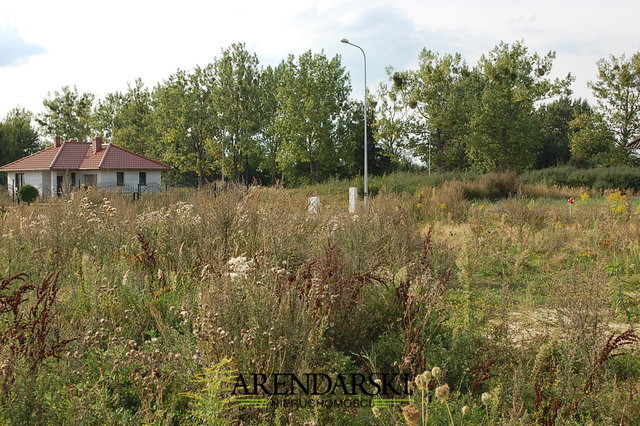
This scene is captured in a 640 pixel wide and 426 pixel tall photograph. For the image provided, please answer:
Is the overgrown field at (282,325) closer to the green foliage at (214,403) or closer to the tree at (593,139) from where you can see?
the green foliage at (214,403)

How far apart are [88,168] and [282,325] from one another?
41829mm

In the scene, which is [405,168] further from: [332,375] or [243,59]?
[332,375]

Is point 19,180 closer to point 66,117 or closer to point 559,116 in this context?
point 66,117

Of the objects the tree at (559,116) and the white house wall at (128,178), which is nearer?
the white house wall at (128,178)

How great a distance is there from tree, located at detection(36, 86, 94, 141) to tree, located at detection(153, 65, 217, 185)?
1286cm

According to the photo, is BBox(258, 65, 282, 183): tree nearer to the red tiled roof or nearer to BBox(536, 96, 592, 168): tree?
the red tiled roof

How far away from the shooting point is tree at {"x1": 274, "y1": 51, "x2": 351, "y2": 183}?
39.0 metres

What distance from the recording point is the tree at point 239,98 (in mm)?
42156

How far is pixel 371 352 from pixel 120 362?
68.7 inches

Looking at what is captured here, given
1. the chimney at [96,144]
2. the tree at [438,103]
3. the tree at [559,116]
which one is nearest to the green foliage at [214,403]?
the tree at [438,103]

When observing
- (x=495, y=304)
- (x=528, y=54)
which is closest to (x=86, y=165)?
(x=528, y=54)

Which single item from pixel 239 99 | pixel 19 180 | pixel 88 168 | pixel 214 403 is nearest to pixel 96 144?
pixel 88 168

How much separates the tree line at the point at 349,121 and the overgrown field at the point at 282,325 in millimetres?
29750

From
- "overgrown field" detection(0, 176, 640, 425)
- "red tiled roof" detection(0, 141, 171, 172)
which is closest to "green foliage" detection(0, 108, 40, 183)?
"red tiled roof" detection(0, 141, 171, 172)
